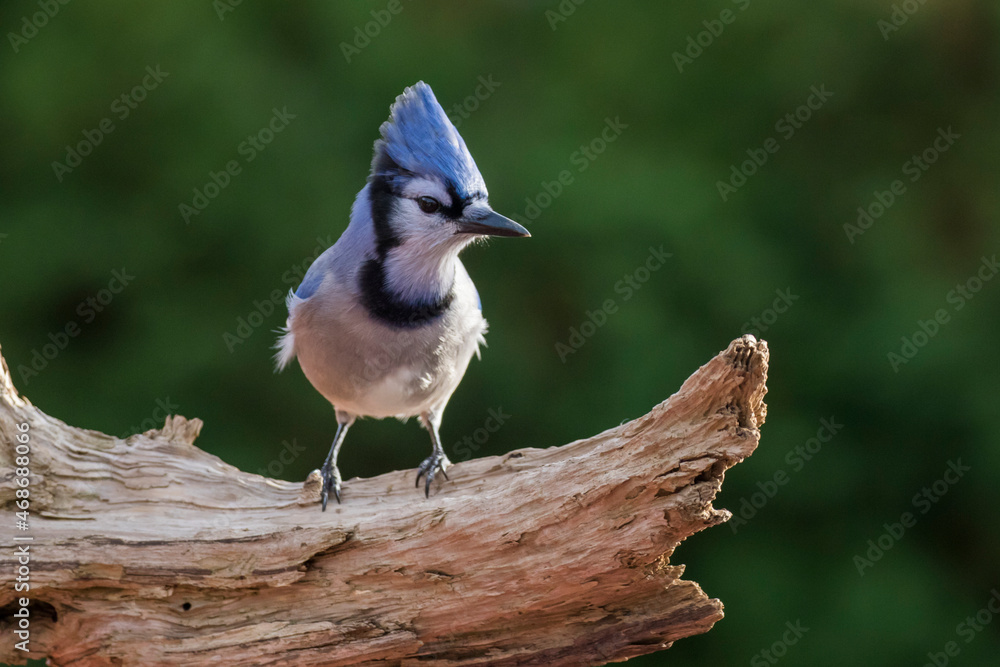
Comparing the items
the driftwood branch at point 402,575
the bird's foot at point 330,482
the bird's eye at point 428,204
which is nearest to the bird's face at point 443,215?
the bird's eye at point 428,204

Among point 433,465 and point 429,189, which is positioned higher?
point 429,189

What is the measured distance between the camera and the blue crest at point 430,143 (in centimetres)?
252

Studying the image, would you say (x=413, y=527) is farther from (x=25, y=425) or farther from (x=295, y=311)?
(x=25, y=425)

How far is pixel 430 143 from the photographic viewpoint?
99.3 inches

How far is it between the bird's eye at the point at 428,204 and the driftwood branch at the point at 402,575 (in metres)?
0.75

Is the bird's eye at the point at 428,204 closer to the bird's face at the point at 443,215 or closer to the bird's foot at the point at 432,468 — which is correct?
the bird's face at the point at 443,215

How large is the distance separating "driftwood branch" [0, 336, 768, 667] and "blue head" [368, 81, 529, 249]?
26.4 inches

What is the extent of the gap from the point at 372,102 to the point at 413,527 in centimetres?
198

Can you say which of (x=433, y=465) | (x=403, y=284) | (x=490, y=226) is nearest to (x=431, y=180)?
(x=490, y=226)

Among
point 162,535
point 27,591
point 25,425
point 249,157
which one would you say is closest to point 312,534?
point 162,535

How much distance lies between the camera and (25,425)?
260 centimetres

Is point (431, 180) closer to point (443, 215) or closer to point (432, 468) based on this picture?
point (443, 215)

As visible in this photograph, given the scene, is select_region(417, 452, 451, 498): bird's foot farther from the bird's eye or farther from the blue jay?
the bird's eye

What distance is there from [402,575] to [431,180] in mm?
1040
